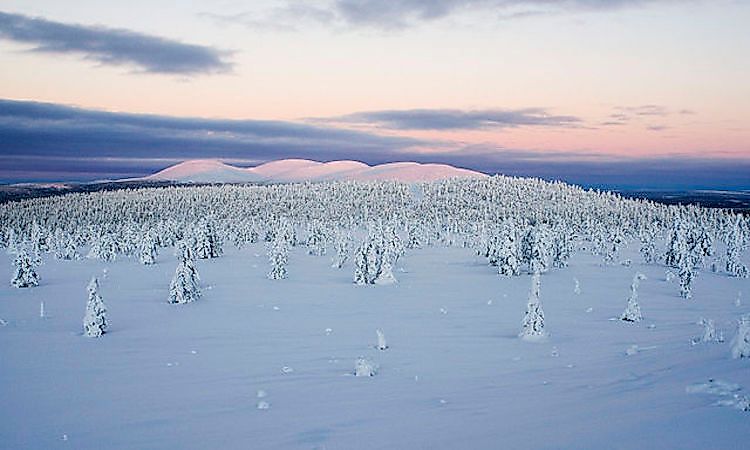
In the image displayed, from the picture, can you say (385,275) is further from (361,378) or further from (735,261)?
(735,261)

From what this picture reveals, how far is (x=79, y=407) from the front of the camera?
17391 mm

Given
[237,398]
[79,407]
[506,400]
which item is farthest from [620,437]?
[79,407]

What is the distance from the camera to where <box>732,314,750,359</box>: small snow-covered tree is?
48.8 feet

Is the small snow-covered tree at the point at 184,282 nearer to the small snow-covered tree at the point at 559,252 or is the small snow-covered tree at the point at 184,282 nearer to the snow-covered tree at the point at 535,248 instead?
the snow-covered tree at the point at 535,248

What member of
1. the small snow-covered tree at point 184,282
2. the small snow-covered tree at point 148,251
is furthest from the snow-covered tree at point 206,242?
the small snow-covered tree at point 184,282

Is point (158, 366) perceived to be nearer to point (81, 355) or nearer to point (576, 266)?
point (81, 355)

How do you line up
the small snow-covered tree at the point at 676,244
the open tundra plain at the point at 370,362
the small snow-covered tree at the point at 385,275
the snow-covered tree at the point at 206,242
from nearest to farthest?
1. the open tundra plain at the point at 370,362
2. the small snow-covered tree at the point at 385,275
3. the small snow-covered tree at the point at 676,244
4. the snow-covered tree at the point at 206,242

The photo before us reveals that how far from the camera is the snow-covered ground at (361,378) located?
486 inches

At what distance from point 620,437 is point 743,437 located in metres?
1.92

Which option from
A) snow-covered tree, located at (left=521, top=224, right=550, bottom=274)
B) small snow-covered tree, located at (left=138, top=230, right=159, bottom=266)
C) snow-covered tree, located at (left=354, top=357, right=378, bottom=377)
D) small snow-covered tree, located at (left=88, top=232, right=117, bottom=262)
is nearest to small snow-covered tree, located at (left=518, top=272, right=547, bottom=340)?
snow-covered tree, located at (left=354, top=357, right=378, bottom=377)

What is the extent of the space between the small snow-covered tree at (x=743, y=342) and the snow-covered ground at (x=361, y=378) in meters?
0.58

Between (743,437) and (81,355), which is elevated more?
(743,437)

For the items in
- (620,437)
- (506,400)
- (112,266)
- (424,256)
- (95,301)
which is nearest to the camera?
(620,437)

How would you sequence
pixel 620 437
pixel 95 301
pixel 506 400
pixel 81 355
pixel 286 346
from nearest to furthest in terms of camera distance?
pixel 620 437 → pixel 506 400 → pixel 81 355 → pixel 286 346 → pixel 95 301
